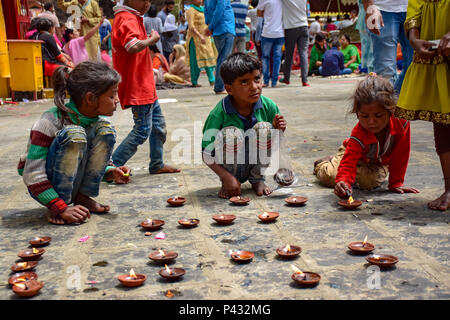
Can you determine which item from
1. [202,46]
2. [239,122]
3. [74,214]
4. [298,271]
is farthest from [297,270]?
[202,46]

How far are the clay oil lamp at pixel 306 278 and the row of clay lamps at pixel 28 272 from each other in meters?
1.01

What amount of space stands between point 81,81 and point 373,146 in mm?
1889

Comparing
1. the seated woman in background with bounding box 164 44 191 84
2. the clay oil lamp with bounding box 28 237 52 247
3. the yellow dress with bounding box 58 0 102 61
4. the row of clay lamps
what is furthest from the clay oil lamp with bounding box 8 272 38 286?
the seated woman in background with bounding box 164 44 191 84

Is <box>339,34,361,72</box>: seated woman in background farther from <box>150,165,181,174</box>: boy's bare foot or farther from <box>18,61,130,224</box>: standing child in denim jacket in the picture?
<box>18,61,130,224</box>: standing child in denim jacket

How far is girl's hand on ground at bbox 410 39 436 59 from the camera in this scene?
2910mm

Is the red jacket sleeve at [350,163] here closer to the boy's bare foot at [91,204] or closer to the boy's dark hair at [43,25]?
the boy's bare foot at [91,204]

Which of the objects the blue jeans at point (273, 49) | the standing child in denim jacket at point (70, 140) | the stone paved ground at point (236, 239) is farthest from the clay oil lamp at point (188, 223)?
the blue jeans at point (273, 49)

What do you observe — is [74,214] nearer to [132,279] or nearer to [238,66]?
[132,279]

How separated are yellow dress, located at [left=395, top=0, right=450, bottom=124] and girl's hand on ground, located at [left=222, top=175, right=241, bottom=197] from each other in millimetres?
1099

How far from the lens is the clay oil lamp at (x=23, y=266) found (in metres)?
2.22

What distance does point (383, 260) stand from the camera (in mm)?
2178
